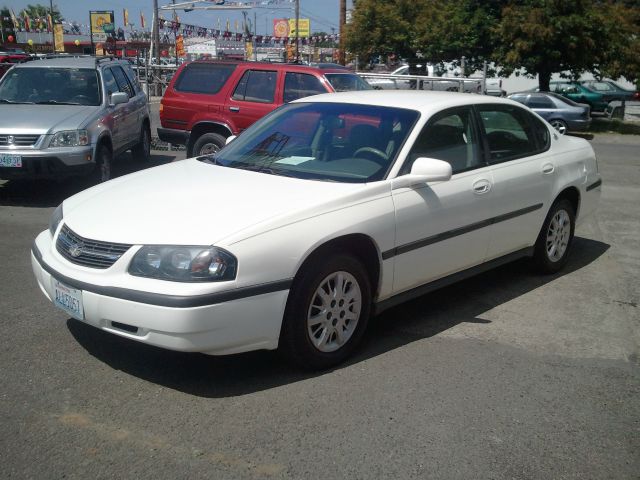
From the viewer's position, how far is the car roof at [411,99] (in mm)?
4973

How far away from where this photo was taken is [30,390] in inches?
148

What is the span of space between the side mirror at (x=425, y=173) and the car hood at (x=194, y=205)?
0.33 meters

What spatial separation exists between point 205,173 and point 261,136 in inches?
27.6

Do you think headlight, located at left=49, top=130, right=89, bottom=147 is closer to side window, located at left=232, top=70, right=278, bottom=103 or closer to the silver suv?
the silver suv

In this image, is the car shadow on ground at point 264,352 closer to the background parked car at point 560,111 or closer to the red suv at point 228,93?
the red suv at point 228,93

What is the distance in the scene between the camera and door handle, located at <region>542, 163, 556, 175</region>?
5.75 m

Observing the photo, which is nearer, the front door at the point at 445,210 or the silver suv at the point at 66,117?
the front door at the point at 445,210

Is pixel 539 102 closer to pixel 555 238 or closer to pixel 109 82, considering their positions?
pixel 109 82

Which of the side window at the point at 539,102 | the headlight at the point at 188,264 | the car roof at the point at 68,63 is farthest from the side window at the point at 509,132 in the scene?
the side window at the point at 539,102

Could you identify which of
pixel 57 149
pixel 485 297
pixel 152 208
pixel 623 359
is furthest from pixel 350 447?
pixel 57 149

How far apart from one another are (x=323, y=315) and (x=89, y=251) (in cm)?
136

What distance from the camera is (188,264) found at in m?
3.57

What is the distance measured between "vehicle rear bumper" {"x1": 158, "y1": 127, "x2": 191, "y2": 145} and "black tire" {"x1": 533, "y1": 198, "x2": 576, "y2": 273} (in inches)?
254

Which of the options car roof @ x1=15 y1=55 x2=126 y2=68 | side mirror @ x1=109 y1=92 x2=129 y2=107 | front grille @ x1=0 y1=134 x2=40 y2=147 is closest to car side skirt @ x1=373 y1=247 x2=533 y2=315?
front grille @ x1=0 y1=134 x2=40 y2=147
